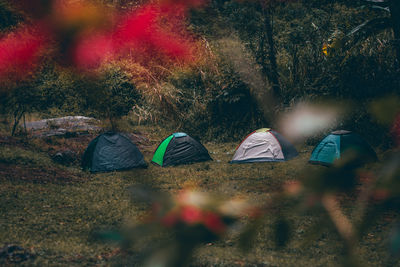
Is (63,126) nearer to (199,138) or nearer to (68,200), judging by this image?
(199,138)

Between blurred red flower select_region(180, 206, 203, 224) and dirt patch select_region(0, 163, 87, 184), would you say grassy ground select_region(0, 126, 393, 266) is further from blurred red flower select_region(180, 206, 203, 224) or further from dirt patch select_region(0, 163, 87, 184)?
blurred red flower select_region(180, 206, 203, 224)

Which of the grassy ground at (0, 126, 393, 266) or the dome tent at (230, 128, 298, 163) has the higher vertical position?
the grassy ground at (0, 126, 393, 266)

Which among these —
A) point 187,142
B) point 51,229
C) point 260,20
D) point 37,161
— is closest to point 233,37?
point 260,20

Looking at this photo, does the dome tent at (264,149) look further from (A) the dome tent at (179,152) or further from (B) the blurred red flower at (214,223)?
(B) the blurred red flower at (214,223)

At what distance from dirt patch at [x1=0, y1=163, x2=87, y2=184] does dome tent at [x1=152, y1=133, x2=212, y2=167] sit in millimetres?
1983

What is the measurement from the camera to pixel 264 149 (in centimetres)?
1013

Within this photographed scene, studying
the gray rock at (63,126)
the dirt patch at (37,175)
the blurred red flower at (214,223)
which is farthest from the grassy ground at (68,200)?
the blurred red flower at (214,223)

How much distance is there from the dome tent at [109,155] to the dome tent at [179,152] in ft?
2.08

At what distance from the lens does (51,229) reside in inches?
232

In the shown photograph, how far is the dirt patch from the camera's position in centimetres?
840

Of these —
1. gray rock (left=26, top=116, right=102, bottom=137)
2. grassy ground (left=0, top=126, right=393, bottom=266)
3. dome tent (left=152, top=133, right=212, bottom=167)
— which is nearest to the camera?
grassy ground (left=0, top=126, right=393, bottom=266)

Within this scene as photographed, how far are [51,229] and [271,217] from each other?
19.3ft

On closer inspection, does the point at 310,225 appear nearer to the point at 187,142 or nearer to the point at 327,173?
the point at 327,173

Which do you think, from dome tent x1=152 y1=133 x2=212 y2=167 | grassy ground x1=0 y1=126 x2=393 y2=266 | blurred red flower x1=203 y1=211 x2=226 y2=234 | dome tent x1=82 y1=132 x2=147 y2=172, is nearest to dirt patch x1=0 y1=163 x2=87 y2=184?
grassy ground x1=0 y1=126 x2=393 y2=266
